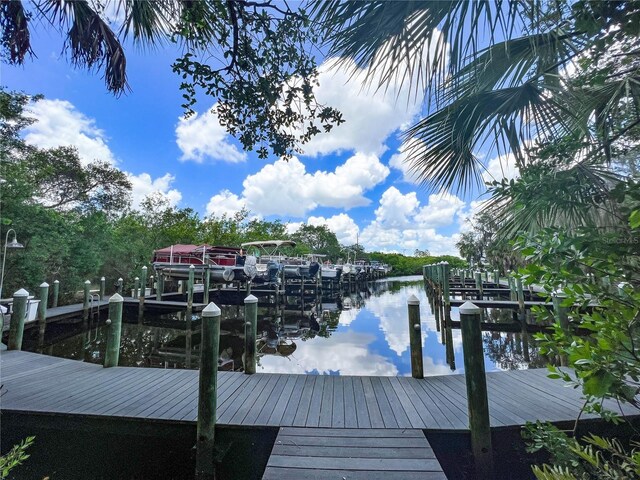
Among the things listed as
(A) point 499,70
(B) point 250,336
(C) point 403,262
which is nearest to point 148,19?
(A) point 499,70

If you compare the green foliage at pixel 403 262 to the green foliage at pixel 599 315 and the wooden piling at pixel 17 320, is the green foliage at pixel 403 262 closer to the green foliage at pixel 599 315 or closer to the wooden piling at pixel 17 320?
the wooden piling at pixel 17 320

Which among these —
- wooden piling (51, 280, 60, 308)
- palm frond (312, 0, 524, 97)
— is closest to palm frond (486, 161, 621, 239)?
palm frond (312, 0, 524, 97)

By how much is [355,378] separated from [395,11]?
385 cm

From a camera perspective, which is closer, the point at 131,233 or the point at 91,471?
the point at 91,471

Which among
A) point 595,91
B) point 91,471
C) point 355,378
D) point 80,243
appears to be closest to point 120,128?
point 80,243

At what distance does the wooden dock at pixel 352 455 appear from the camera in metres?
1.93

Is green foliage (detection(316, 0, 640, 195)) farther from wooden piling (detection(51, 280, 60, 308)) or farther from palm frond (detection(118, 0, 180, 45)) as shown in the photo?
wooden piling (detection(51, 280, 60, 308))

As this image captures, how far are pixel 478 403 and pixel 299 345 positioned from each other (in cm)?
635

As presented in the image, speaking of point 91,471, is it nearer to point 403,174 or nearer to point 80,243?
point 403,174

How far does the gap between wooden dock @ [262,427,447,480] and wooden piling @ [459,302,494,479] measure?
52 centimetres

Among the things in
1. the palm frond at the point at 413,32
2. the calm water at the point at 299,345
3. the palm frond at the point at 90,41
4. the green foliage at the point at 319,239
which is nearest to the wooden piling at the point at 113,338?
the calm water at the point at 299,345

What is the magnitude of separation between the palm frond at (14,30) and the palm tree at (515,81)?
3.27 meters

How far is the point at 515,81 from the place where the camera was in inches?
106

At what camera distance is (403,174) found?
3.50 meters
